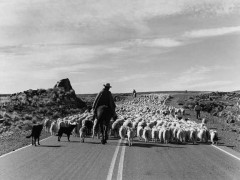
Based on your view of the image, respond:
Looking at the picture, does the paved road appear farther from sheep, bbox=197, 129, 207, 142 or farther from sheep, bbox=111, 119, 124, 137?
sheep, bbox=111, 119, 124, 137

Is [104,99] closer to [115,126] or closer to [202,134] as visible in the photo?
[115,126]

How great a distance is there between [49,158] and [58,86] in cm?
4050

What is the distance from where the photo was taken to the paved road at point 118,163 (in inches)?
340

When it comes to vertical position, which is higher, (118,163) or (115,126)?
(115,126)

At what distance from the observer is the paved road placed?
340 inches

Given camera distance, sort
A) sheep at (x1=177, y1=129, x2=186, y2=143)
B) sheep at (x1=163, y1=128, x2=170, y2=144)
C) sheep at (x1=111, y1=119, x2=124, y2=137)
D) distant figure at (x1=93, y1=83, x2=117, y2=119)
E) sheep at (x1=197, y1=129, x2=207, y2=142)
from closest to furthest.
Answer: sheep at (x1=163, y1=128, x2=170, y2=144)
distant figure at (x1=93, y1=83, x2=117, y2=119)
sheep at (x1=177, y1=129, x2=186, y2=143)
sheep at (x1=197, y1=129, x2=207, y2=142)
sheep at (x1=111, y1=119, x2=124, y2=137)

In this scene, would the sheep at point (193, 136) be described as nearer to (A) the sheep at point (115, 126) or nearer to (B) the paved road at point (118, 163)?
(B) the paved road at point (118, 163)

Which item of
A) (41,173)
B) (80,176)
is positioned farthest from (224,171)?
(41,173)

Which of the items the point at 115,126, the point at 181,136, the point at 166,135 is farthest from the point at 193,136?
the point at 115,126

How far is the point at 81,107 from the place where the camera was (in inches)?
1916

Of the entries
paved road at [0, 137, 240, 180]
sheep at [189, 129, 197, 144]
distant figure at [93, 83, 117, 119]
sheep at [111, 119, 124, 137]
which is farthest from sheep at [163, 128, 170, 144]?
sheep at [111, 119, 124, 137]

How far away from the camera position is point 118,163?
1012cm

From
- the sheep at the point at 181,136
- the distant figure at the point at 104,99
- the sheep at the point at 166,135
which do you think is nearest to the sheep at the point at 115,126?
the distant figure at the point at 104,99

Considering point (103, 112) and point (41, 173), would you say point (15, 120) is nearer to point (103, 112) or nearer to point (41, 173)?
point (103, 112)
